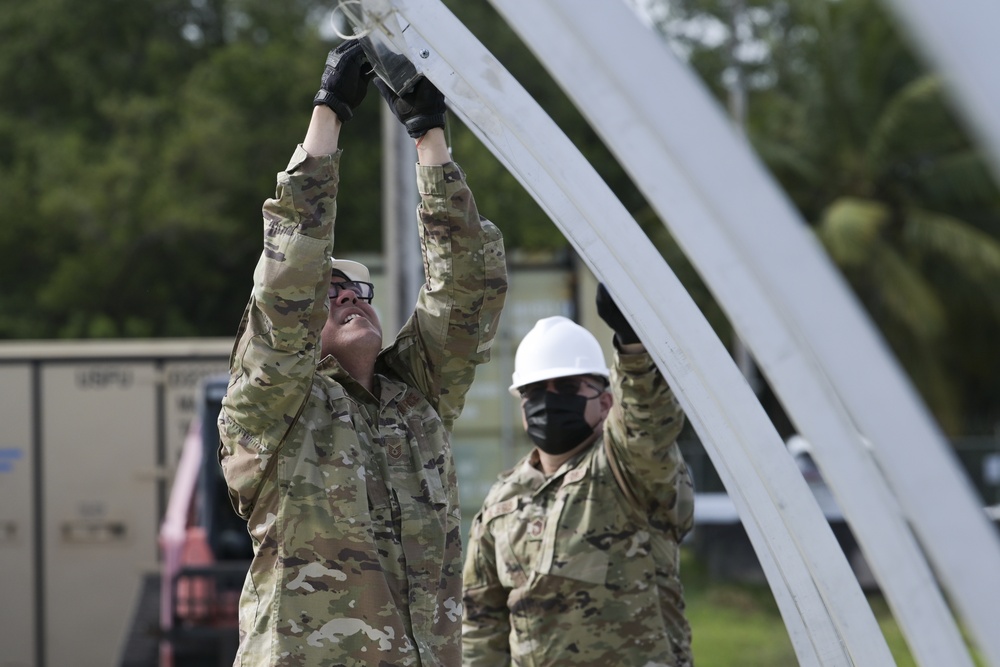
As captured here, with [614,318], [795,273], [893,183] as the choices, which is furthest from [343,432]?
[893,183]

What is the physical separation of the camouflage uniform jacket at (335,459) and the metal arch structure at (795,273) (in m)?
1.10

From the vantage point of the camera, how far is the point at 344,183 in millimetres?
21766

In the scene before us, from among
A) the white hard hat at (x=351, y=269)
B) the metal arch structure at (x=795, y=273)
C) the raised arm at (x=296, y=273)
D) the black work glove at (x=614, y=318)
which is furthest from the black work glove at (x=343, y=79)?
the black work glove at (x=614, y=318)

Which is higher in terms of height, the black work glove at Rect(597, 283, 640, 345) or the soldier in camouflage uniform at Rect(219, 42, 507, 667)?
the black work glove at Rect(597, 283, 640, 345)

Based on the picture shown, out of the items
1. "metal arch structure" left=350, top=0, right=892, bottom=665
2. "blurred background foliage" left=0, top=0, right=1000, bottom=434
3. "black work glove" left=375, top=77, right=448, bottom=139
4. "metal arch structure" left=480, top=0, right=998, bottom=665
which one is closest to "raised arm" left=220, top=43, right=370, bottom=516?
"black work glove" left=375, top=77, right=448, bottom=139

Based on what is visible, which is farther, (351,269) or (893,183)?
(893,183)

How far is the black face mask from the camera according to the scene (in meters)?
4.37

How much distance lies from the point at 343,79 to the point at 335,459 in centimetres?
87

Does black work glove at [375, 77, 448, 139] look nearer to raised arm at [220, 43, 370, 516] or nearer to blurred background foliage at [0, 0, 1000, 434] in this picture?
raised arm at [220, 43, 370, 516]

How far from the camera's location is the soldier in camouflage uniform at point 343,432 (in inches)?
118

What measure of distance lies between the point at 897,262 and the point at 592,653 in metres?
Answer: 17.6

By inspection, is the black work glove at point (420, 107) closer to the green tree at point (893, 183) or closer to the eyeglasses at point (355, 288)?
the eyeglasses at point (355, 288)

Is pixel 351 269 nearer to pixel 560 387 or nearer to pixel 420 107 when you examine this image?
pixel 420 107

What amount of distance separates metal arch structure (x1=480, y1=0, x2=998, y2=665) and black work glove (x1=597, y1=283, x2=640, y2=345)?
5.99 feet
